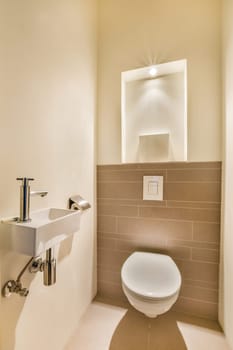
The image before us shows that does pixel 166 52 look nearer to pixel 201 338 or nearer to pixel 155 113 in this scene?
pixel 155 113

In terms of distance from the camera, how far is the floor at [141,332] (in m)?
1.12

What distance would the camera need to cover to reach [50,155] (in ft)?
3.14

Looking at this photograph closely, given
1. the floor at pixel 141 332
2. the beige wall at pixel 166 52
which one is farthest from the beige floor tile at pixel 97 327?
the beige wall at pixel 166 52

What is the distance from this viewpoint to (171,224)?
55.0 inches

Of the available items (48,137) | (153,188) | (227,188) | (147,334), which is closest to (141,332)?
(147,334)

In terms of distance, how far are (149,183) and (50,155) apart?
0.82 meters

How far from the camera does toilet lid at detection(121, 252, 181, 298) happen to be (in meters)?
1.00

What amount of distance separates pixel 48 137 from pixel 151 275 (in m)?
1.12

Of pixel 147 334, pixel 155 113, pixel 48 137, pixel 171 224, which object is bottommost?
pixel 147 334

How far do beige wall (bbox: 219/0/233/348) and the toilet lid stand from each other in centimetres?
35

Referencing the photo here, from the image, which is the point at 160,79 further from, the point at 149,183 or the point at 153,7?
the point at 149,183

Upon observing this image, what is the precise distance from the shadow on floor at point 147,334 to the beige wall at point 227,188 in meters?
0.34

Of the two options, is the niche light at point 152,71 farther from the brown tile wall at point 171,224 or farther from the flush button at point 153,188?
the flush button at point 153,188

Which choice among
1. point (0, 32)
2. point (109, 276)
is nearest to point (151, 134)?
point (0, 32)
